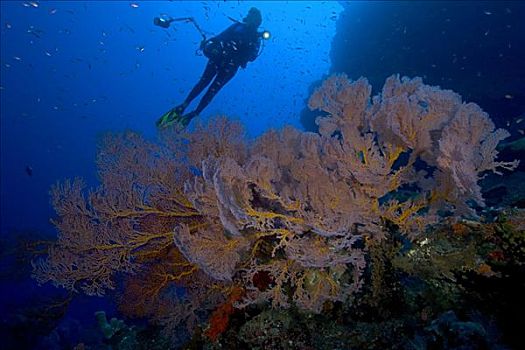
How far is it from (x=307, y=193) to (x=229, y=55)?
34.7 ft

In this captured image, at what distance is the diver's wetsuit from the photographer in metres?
12.5

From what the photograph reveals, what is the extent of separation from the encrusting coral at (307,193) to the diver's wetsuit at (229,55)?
27.4 feet

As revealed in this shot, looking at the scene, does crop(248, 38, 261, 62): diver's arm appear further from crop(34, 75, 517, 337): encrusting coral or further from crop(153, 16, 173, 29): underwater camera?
crop(34, 75, 517, 337): encrusting coral

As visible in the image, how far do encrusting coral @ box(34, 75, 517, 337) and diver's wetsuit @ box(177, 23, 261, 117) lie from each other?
834 cm

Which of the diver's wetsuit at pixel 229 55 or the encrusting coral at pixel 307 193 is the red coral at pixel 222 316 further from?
the diver's wetsuit at pixel 229 55

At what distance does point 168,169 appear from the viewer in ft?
15.2

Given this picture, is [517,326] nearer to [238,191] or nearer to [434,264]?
[434,264]

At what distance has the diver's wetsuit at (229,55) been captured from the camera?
1252cm

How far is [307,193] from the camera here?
3.34m

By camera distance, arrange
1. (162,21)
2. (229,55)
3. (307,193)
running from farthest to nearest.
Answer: (162,21) → (229,55) → (307,193)

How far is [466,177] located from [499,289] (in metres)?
1.00

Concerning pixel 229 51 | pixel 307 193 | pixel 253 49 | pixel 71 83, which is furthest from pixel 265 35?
pixel 71 83

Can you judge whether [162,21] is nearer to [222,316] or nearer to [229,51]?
[229,51]

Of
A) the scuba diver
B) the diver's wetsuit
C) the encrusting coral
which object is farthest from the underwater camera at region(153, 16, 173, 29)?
the encrusting coral
